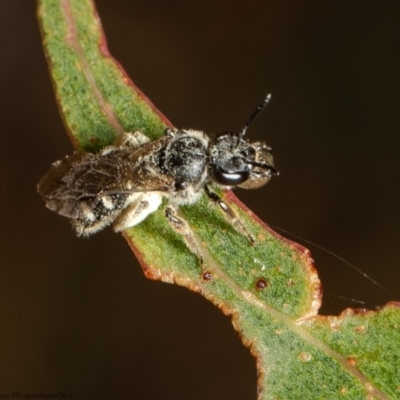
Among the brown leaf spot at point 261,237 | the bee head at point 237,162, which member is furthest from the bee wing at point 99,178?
the brown leaf spot at point 261,237

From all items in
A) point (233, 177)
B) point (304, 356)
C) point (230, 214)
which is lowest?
point (304, 356)

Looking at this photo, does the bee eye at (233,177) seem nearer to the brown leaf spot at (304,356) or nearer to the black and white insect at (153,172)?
the black and white insect at (153,172)

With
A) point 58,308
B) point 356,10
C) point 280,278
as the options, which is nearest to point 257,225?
point 280,278

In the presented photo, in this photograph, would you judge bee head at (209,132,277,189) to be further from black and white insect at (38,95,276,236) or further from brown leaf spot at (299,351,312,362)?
brown leaf spot at (299,351,312,362)

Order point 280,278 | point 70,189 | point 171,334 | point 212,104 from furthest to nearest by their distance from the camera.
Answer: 1. point 212,104
2. point 171,334
3. point 70,189
4. point 280,278

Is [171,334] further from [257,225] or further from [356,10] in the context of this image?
[356,10]

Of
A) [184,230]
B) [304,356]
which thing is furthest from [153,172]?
[304,356]

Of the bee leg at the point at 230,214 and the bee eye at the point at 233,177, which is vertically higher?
the bee eye at the point at 233,177

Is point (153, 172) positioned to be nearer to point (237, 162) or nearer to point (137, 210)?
point (137, 210)
